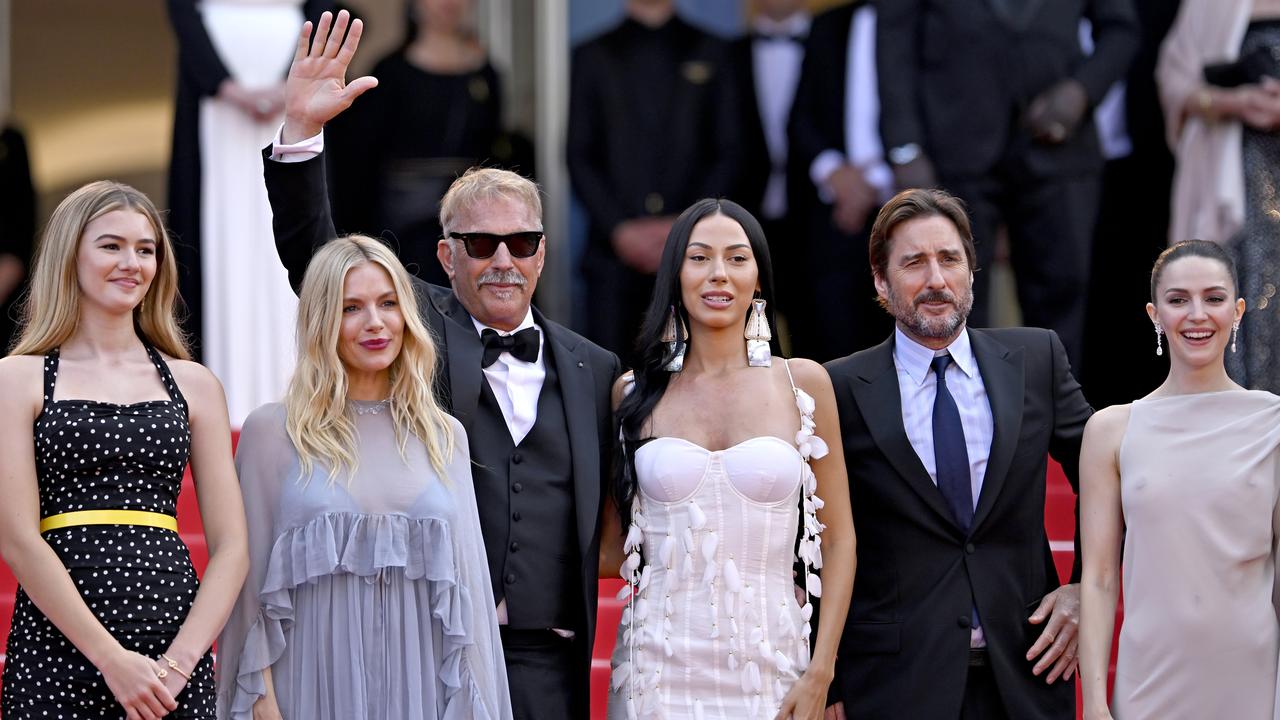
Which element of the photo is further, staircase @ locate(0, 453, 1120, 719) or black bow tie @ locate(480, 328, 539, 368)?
staircase @ locate(0, 453, 1120, 719)

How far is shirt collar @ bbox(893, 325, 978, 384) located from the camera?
14.9 ft

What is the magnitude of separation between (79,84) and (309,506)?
5885mm

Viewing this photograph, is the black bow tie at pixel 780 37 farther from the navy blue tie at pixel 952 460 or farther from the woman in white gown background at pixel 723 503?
the navy blue tie at pixel 952 460

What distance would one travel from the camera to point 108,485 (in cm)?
392

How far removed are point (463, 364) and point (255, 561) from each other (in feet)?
2.42

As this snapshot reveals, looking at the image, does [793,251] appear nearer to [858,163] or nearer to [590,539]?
[858,163]

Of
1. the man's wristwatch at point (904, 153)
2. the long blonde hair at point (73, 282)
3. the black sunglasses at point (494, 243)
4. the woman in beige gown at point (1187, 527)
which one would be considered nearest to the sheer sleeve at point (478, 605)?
the black sunglasses at point (494, 243)

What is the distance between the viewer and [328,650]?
4066mm

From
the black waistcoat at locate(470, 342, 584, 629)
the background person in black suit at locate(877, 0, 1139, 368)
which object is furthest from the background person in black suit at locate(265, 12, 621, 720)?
the background person in black suit at locate(877, 0, 1139, 368)

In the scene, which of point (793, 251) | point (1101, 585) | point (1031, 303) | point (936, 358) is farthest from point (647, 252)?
point (1101, 585)

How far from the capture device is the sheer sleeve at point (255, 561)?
4.02 m

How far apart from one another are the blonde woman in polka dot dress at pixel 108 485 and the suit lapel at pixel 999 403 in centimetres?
180

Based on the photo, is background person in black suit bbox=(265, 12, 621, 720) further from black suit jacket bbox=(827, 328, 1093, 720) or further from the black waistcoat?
black suit jacket bbox=(827, 328, 1093, 720)

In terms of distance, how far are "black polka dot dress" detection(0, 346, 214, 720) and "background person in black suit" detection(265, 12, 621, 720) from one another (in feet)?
2.52
